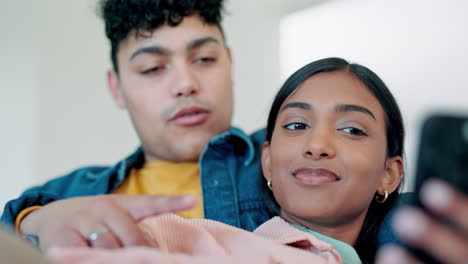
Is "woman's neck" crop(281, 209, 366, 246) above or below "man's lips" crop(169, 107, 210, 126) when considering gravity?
below

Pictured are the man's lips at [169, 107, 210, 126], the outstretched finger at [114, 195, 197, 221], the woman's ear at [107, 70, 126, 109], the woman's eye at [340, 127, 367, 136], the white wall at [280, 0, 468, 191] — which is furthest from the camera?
the white wall at [280, 0, 468, 191]

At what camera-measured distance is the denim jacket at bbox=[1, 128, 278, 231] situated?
3.31 ft

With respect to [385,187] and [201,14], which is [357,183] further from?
[201,14]

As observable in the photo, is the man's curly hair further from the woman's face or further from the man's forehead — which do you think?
the woman's face

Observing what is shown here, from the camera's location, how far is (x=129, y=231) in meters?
0.63

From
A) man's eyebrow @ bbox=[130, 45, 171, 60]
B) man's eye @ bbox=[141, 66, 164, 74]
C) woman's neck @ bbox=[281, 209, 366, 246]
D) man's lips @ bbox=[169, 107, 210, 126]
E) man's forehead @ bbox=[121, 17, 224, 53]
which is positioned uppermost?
man's forehead @ bbox=[121, 17, 224, 53]

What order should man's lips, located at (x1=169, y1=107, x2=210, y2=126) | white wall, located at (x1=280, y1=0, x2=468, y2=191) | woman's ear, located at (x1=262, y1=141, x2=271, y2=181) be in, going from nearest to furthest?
woman's ear, located at (x1=262, y1=141, x2=271, y2=181) → man's lips, located at (x1=169, y1=107, x2=210, y2=126) → white wall, located at (x1=280, y1=0, x2=468, y2=191)

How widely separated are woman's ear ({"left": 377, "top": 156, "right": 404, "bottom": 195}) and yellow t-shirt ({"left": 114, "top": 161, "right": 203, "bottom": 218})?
44cm

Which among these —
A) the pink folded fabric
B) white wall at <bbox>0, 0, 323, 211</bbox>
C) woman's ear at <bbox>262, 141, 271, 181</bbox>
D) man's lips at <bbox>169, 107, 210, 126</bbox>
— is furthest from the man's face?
white wall at <bbox>0, 0, 323, 211</bbox>

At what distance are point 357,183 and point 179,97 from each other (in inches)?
20.8

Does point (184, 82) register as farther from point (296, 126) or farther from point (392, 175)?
point (392, 175)

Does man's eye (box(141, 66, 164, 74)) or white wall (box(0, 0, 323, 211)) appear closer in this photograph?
man's eye (box(141, 66, 164, 74))

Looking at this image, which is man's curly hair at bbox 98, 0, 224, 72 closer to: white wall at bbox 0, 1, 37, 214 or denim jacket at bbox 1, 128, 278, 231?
denim jacket at bbox 1, 128, 278, 231

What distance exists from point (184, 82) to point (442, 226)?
840mm
